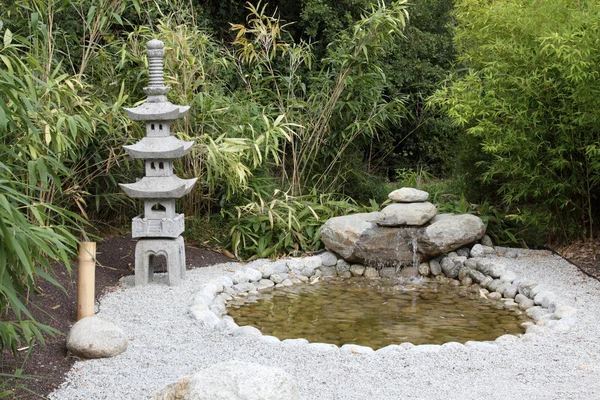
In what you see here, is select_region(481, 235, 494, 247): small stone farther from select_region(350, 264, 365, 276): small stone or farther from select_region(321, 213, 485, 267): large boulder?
select_region(350, 264, 365, 276): small stone

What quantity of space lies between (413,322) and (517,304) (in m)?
0.84

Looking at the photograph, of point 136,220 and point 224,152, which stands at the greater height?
point 224,152

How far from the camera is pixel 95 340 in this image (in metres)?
3.91

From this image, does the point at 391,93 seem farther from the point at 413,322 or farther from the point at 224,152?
the point at 413,322

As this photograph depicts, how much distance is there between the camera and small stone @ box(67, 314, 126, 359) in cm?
389

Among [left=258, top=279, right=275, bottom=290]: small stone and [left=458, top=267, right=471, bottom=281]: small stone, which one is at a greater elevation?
[left=458, top=267, right=471, bottom=281]: small stone

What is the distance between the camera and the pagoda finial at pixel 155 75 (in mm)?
5426

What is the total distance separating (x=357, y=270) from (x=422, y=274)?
20.7 inches

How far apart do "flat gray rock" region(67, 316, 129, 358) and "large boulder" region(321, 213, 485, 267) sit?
2648mm

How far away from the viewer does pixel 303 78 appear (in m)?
8.92

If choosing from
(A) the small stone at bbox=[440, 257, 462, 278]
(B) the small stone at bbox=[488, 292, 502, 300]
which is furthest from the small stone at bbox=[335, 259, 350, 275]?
(B) the small stone at bbox=[488, 292, 502, 300]

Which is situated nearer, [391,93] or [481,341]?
[481,341]

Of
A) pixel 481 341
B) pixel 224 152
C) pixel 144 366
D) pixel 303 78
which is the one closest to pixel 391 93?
pixel 303 78

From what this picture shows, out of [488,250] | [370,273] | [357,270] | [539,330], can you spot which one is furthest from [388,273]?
[539,330]
